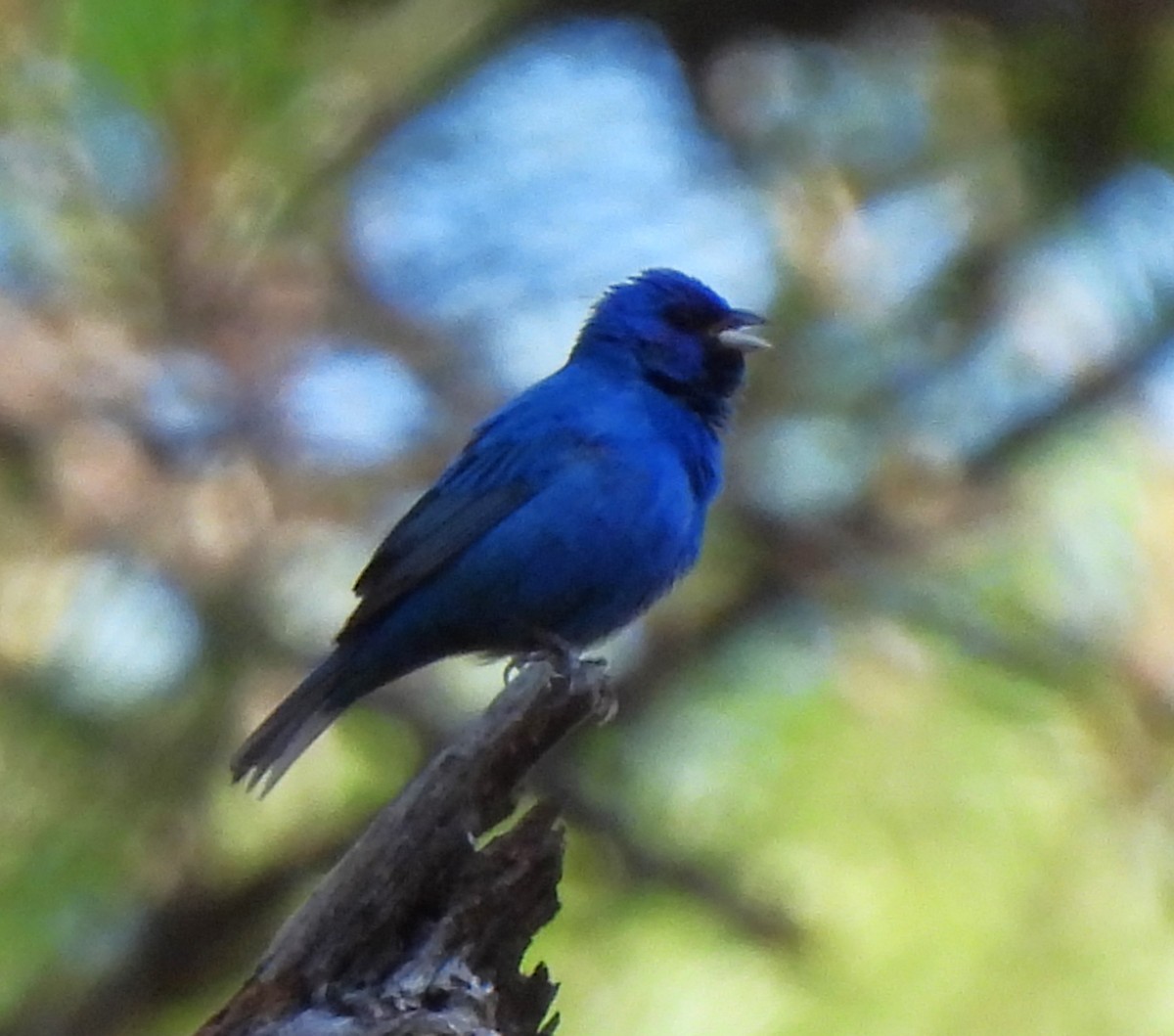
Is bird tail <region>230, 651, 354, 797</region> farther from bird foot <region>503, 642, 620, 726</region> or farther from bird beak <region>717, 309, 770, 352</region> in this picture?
bird beak <region>717, 309, 770, 352</region>

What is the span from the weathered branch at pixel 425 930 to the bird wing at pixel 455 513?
0.91 m

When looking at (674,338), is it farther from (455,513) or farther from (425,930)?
(425,930)

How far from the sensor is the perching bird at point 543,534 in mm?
3557

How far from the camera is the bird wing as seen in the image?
3.54 meters

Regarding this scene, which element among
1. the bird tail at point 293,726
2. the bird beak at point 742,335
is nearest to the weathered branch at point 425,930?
the bird tail at point 293,726

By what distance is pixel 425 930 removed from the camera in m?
2.52

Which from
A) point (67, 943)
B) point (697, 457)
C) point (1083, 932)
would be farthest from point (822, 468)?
point (67, 943)

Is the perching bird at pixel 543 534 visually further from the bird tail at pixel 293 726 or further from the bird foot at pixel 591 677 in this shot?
the bird foot at pixel 591 677

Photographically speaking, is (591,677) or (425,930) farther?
(591,677)

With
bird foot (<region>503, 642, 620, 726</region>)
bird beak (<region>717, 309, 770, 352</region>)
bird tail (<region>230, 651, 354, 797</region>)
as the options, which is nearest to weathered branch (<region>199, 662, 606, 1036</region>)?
bird foot (<region>503, 642, 620, 726</region>)

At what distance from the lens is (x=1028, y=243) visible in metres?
3.38

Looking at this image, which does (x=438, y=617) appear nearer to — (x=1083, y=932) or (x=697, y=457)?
(x=697, y=457)

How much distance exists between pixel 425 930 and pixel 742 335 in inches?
70.0

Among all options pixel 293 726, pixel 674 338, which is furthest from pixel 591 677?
pixel 674 338
